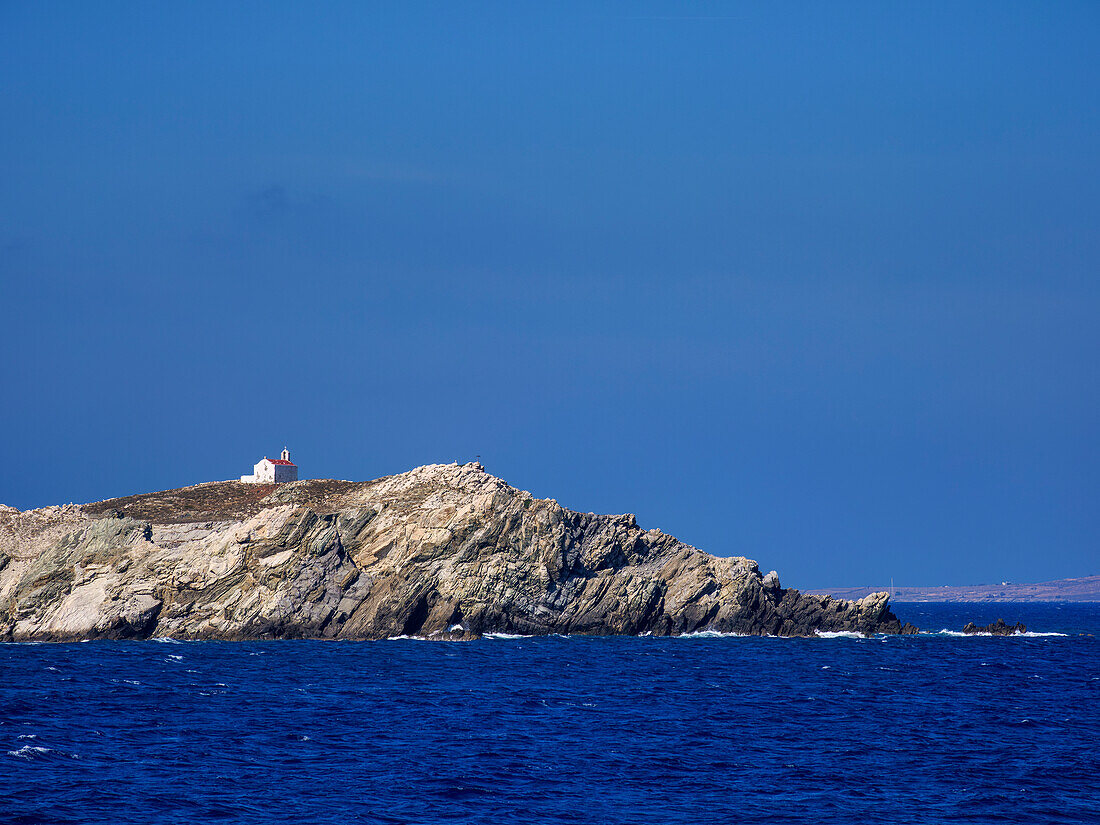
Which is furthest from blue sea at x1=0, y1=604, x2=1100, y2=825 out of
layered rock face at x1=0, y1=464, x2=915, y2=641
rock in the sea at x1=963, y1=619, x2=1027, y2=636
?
rock in the sea at x1=963, y1=619, x2=1027, y2=636

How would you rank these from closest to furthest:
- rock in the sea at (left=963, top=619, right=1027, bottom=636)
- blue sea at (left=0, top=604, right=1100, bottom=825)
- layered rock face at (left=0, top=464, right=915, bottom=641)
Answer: blue sea at (left=0, top=604, right=1100, bottom=825)
layered rock face at (left=0, top=464, right=915, bottom=641)
rock in the sea at (left=963, top=619, right=1027, bottom=636)

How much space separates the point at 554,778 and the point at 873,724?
21294mm

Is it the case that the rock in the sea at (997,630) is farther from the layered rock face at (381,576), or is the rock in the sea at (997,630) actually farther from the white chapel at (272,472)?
the white chapel at (272,472)

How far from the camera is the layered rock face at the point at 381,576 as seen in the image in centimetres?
9788

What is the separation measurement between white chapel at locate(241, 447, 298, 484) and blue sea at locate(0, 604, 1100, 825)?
156 ft

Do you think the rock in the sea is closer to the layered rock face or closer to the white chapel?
the layered rock face

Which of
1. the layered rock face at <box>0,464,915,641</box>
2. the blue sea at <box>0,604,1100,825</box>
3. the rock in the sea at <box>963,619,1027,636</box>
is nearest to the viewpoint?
the blue sea at <box>0,604,1100,825</box>

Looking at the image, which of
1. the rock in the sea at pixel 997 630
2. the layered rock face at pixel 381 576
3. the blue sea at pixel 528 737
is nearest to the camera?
the blue sea at pixel 528 737

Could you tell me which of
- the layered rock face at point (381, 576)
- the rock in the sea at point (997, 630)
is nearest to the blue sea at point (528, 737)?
the layered rock face at point (381, 576)

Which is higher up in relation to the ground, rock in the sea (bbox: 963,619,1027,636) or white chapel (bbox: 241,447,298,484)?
white chapel (bbox: 241,447,298,484)

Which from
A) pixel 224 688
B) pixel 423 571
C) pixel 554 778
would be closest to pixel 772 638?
pixel 423 571

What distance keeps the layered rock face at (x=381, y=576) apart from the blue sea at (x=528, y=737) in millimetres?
5651

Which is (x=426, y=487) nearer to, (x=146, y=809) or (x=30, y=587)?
(x=30, y=587)

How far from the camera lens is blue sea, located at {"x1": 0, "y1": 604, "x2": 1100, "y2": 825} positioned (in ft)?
145
